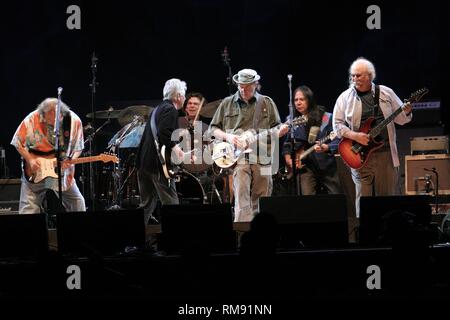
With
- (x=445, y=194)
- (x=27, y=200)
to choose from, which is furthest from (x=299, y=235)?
(x=445, y=194)

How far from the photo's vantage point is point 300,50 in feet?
45.8

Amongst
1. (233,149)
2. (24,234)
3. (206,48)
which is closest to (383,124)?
(233,149)

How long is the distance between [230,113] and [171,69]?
16.6ft

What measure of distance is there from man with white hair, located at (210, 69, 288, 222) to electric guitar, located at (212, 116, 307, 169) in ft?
0.19

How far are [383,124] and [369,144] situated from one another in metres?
0.29

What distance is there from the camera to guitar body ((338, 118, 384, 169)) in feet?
28.3

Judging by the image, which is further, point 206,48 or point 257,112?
point 206,48

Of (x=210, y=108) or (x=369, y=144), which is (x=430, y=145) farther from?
(x=369, y=144)

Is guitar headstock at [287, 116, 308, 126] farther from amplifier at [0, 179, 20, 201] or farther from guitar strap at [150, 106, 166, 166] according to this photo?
amplifier at [0, 179, 20, 201]

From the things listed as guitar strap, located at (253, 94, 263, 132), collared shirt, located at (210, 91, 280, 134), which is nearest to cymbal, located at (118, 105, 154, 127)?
collared shirt, located at (210, 91, 280, 134)

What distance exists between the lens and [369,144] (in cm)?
862

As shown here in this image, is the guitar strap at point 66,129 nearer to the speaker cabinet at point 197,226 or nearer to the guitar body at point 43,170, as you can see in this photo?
the guitar body at point 43,170
